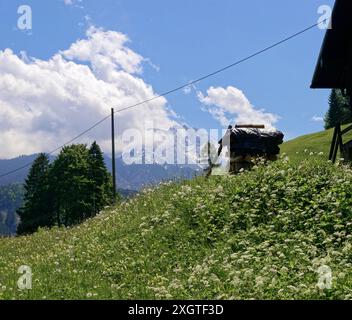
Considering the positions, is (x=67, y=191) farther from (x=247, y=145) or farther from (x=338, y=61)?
(x=338, y=61)

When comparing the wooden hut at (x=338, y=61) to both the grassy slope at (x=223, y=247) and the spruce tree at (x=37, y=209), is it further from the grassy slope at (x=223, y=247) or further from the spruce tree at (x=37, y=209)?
the spruce tree at (x=37, y=209)

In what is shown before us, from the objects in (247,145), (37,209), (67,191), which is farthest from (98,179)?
(247,145)

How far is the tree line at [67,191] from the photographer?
6638 cm

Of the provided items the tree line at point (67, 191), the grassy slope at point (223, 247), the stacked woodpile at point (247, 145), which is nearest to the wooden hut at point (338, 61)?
the stacked woodpile at point (247, 145)

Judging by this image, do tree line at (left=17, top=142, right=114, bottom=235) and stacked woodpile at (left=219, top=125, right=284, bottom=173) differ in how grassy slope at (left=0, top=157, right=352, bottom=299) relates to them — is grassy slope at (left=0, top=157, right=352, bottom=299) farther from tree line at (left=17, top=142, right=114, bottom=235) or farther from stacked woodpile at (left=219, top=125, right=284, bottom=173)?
tree line at (left=17, top=142, right=114, bottom=235)

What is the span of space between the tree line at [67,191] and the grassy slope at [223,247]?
49036 mm

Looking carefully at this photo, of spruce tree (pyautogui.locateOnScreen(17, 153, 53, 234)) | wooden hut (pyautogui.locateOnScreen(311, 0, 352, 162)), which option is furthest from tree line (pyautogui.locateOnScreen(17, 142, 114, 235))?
wooden hut (pyautogui.locateOnScreen(311, 0, 352, 162))

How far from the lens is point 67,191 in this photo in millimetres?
67000

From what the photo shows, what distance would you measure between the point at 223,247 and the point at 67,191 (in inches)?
2269

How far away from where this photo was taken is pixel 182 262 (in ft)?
37.2

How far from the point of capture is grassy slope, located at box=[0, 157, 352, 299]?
8.88 meters

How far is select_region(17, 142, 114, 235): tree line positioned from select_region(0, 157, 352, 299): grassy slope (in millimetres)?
49036
